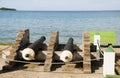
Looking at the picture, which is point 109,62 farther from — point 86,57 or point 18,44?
point 18,44

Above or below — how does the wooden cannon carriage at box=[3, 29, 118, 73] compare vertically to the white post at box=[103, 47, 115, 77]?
below

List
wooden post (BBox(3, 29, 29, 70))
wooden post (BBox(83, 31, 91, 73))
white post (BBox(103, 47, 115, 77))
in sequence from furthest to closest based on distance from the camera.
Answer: wooden post (BBox(3, 29, 29, 70)) < wooden post (BBox(83, 31, 91, 73)) < white post (BBox(103, 47, 115, 77))

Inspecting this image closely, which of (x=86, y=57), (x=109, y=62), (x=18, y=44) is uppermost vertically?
(x=109, y=62)

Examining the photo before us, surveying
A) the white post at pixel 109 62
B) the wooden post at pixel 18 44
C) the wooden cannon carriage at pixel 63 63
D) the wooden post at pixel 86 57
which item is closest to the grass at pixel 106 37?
the wooden cannon carriage at pixel 63 63

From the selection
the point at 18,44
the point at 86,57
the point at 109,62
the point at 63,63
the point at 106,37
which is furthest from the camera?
the point at 106,37

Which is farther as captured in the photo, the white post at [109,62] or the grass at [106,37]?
the grass at [106,37]

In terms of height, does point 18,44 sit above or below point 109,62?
below

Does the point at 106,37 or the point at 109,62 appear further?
the point at 106,37

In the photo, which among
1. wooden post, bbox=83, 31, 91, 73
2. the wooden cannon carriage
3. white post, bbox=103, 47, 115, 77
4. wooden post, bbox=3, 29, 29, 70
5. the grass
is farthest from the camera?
the grass

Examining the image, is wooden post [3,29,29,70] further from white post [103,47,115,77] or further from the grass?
white post [103,47,115,77]

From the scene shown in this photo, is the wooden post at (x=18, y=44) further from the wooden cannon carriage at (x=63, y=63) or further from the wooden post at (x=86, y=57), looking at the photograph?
the wooden post at (x=86, y=57)

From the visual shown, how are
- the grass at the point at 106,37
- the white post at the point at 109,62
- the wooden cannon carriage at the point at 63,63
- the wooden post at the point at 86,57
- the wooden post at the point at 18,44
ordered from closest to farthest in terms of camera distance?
the white post at the point at 109,62
the wooden post at the point at 86,57
the wooden cannon carriage at the point at 63,63
the wooden post at the point at 18,44
the grass at the point at 106,37

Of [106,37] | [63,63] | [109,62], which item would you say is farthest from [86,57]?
[109,62]

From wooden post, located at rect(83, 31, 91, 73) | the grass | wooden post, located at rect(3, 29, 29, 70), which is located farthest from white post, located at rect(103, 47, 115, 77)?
the grass
